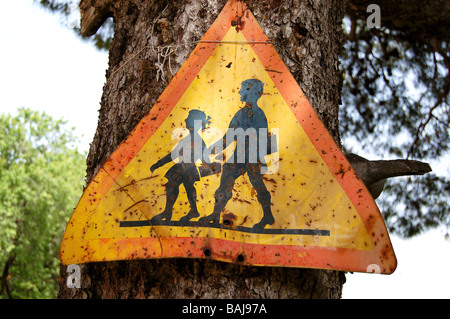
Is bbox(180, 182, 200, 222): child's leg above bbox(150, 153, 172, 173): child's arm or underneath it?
underneath

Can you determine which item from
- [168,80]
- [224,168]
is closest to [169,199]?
[224,168]

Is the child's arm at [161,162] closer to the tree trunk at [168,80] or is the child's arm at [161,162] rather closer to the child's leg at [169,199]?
the child's leg at [169,199]

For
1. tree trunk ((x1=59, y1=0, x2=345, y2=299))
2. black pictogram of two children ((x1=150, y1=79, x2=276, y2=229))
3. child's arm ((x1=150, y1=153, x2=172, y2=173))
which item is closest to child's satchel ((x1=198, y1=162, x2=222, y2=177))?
black pictogram of two children ((x1=150, y1=79, x2=276, y2=229))

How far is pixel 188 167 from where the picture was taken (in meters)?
1.30

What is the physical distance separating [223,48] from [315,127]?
423 mm

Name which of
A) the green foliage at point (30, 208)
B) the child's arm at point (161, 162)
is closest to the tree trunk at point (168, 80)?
the child's arm at point (161, 162)

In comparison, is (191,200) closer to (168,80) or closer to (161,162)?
(161,162)

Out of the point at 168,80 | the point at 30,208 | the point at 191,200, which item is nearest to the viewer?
the point at 191,200

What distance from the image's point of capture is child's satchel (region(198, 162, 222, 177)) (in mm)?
1296

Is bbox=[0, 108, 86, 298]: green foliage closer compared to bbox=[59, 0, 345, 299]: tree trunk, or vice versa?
bbox=[59, 0, 345, 299]: tree trunk

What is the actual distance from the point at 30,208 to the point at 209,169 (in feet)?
42.1

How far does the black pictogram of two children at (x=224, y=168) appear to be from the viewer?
4.13ft

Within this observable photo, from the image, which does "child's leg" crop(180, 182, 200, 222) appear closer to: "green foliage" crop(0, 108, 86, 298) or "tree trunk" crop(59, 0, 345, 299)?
"tree trunk" crop(59, 0, 345, 299)

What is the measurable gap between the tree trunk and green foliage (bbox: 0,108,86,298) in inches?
430
